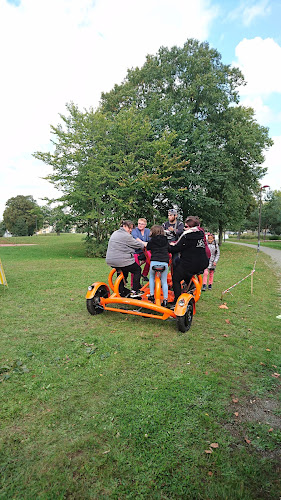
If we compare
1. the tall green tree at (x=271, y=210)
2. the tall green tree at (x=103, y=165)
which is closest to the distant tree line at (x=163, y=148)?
the tall green tree at (x=103, y=165)

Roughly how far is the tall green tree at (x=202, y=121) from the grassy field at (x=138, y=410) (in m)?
17.7

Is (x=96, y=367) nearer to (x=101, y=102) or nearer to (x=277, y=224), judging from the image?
(x=101, y=102)

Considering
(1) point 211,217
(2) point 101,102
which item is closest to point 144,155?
(1) point 211,217

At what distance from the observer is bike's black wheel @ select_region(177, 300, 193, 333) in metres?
5.07

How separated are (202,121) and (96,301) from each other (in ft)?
71.6

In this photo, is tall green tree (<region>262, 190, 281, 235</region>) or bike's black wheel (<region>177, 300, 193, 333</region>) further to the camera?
tall green tree (<region>262, 190, 281, 235</region>)

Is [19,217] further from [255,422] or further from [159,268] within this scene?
[255,422]

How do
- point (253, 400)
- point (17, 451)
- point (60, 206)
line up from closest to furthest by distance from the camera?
point (17, 451), point (253, 400), point (60, 206)

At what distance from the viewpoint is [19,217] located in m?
58.1

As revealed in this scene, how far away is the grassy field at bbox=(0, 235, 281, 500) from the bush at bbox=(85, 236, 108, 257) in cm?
1411

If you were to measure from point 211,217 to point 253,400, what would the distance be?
76.5 ft

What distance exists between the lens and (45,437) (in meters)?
2.60

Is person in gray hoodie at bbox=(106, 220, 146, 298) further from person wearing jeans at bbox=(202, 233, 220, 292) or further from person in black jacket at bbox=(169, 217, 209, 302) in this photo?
person wearing jeans at bbox=(202, 233, 220, 292)

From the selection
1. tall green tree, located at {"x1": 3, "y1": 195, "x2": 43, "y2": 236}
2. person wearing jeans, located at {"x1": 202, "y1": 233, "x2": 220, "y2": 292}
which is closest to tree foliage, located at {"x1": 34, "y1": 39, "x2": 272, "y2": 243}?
person wearing jeans, located at {"x1": 202, "y1": 233, "x2": 220, "y2": 292}
